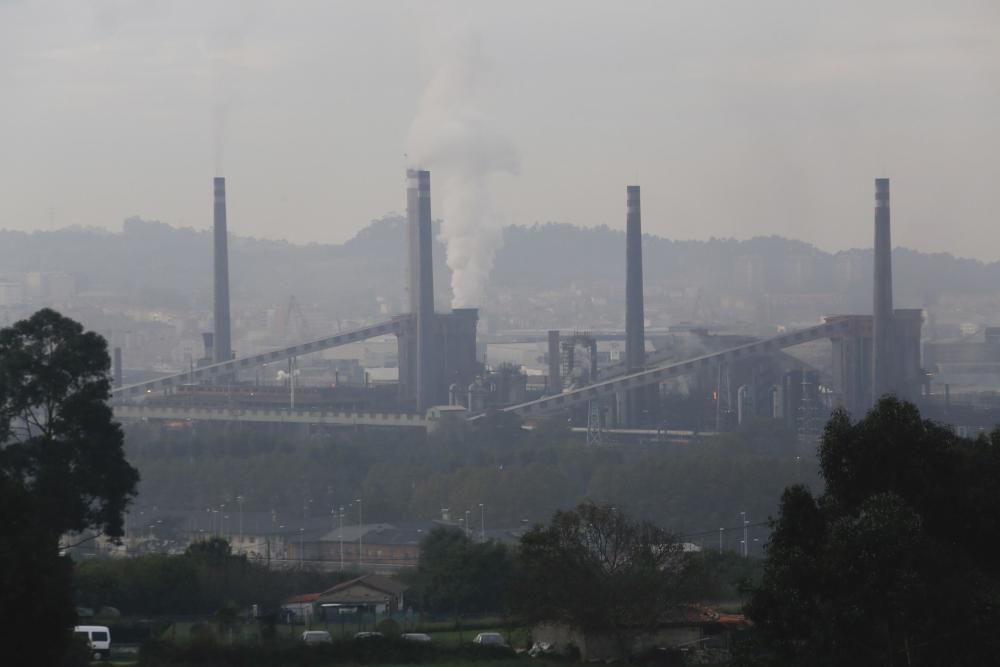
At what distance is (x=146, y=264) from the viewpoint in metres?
114

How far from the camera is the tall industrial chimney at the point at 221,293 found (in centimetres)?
5675

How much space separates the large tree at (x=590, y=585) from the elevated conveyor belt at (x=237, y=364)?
125 ft

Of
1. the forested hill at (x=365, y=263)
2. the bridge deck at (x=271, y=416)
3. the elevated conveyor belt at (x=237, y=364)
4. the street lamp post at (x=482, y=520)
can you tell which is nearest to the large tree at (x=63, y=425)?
the street lamp post at (x=482, y=520)

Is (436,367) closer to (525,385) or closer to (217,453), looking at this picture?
(525,385)

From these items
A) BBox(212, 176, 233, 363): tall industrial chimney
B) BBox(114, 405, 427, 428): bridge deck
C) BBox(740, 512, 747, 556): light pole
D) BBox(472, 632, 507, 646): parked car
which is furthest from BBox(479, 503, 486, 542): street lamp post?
BBox(212, 176, 233, 363): tall industrial chimney

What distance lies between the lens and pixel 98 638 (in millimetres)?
12992

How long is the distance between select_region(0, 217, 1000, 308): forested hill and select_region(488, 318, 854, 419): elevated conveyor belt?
34.7 m

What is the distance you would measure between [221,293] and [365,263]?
6697 centimetres

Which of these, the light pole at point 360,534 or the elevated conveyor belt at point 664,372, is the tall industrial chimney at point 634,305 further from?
the light pole at point 360,534

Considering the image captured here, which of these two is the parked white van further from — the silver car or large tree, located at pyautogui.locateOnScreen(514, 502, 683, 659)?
large tree, located at pyautogui.locateOnScreen(514, 502, 683, 659)

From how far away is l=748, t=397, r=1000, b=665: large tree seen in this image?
850cm

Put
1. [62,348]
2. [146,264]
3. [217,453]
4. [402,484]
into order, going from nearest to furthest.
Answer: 1. [62,348]
2. [402,484]
3. [217,453]
4. [146,264]

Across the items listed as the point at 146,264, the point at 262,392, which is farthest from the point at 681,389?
the point at 146,264

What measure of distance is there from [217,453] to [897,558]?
107 feet
